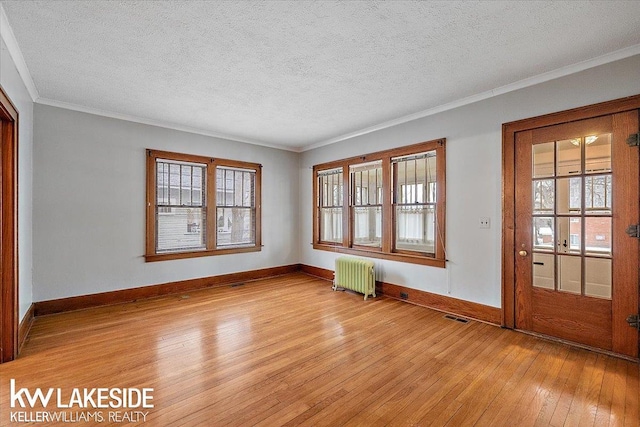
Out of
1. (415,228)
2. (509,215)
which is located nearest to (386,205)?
(415,228)

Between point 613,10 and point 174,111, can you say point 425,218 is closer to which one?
point 613,10

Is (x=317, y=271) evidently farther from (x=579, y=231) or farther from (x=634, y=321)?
(x=634, y=321)

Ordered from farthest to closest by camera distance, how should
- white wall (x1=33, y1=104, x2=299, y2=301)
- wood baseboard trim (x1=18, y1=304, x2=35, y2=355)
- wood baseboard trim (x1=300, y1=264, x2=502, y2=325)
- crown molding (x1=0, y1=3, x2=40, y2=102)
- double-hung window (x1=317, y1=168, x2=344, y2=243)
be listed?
double-hung window (x1=317, y1=168, x2=344, y2=243), white wall (x1=33, y1=104, x2=299, y2=301), wood baseboard trim (x1=300, y1=264, x2=502, y2=325), wood baseboard trim (x1=18, y1=304, x2=35, y2=355), crown molding (x1=0, y1=3, x2=40, y2=102)

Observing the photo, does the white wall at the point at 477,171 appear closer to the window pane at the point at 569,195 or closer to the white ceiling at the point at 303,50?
the white ceiling at the point at 303,50

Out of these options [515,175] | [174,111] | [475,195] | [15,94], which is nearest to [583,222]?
[515,175]

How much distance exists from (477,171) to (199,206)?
4443mm

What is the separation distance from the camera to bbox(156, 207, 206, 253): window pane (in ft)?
16.2

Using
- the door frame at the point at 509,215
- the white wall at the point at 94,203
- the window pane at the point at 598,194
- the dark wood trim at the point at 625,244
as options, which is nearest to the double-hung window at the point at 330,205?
the white wall at the point at 94,203

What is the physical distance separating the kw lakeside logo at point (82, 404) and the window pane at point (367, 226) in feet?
12.8

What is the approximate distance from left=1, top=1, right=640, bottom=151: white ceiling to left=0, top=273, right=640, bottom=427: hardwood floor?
282 centimetres

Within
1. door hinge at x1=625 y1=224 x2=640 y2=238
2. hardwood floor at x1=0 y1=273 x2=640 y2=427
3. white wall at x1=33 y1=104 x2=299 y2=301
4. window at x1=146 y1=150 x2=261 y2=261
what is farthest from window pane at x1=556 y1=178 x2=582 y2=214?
white wall at x1=33 y1=104 x2=299 y2=301

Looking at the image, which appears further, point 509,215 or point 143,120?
point 143,120

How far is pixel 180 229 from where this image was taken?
512 cm

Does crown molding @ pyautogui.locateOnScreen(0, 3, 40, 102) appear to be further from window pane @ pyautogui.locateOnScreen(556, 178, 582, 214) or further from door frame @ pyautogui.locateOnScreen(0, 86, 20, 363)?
window pane @ pyautogui.locateOnScreen(556, 178, 582, 214)
